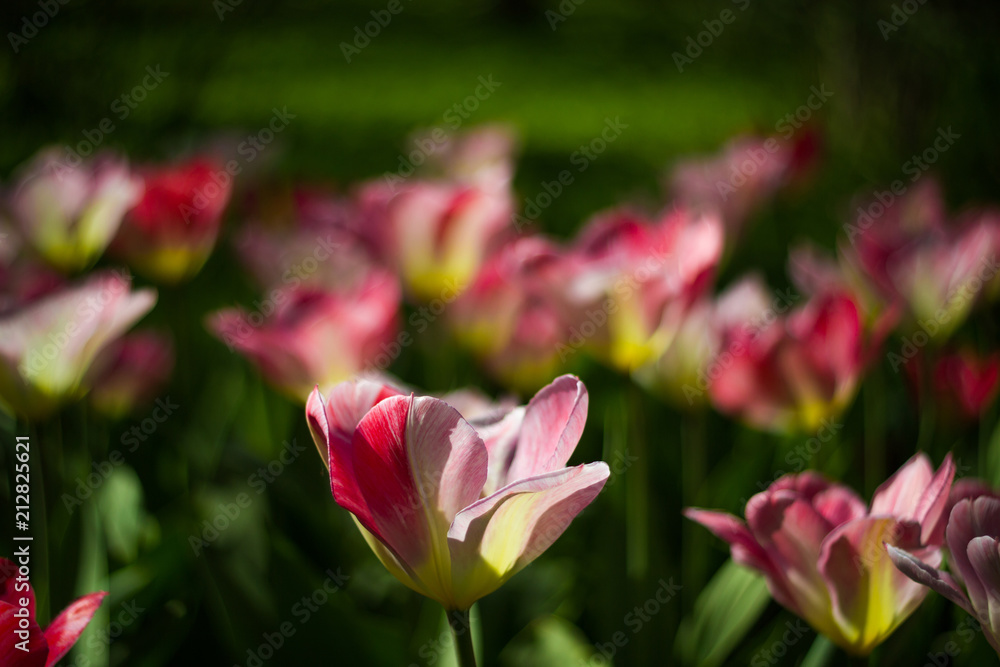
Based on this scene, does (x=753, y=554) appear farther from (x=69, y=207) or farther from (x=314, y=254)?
(x=69, y=207)

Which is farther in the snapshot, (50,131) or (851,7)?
(851,7)

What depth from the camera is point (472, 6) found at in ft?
38.3

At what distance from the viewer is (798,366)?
0.92m

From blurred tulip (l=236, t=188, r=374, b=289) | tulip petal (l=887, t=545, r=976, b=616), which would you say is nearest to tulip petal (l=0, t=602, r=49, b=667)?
tulip petal (l=887, t=545, r=976, b=616)

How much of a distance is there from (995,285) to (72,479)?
108 cm

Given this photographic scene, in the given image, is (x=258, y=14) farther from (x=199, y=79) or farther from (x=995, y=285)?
(x=995, y=285)

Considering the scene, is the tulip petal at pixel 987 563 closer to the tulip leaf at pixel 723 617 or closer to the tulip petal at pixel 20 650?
the tulip leaf at pixel 723 617

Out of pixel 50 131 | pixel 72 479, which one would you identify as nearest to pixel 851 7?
pixel 50 131

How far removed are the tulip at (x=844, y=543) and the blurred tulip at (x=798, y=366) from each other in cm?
29

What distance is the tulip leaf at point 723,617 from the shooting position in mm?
870

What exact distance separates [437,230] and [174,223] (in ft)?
1.12

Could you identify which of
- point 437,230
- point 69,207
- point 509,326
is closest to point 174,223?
point 69,207

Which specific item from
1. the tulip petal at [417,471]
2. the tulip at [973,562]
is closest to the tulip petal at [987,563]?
the tulip at [973,562]

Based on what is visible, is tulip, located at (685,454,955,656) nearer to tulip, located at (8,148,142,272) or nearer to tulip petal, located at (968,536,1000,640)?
tulip petal, located at (968,536,1000,640)
